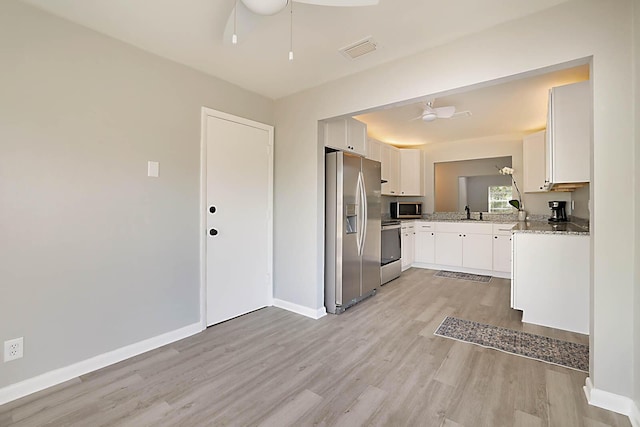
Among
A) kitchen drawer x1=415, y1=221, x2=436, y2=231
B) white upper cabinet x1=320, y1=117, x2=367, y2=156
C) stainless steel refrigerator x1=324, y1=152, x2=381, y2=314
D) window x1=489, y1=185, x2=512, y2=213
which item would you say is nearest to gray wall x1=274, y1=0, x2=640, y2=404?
white upper cabinet x1=320, y1=117, x2=367, y2=156

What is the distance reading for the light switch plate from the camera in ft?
8.02

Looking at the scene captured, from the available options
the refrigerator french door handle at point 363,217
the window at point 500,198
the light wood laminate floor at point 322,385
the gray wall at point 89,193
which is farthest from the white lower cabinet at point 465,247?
the gray wall at point 89,193

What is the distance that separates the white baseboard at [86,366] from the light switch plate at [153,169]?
140 cm

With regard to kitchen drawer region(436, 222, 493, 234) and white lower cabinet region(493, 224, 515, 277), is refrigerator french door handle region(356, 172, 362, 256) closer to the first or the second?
kitchen drawer region(436, 222, 493, 234)

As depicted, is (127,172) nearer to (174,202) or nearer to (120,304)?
(174,202)

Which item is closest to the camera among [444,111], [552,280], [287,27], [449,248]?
[287,27]

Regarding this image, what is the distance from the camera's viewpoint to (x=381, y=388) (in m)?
1.90

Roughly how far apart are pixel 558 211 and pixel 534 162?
2.71 ft

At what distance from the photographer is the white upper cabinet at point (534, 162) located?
4328 mm

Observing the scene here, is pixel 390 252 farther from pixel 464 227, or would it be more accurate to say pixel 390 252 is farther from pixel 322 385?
pixel 322 385

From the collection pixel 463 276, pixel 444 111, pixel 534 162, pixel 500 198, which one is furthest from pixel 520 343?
pixel 500 198

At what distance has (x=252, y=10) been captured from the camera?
1496mm

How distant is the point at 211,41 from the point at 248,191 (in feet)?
4.84

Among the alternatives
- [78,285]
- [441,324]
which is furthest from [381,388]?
[78,285]
